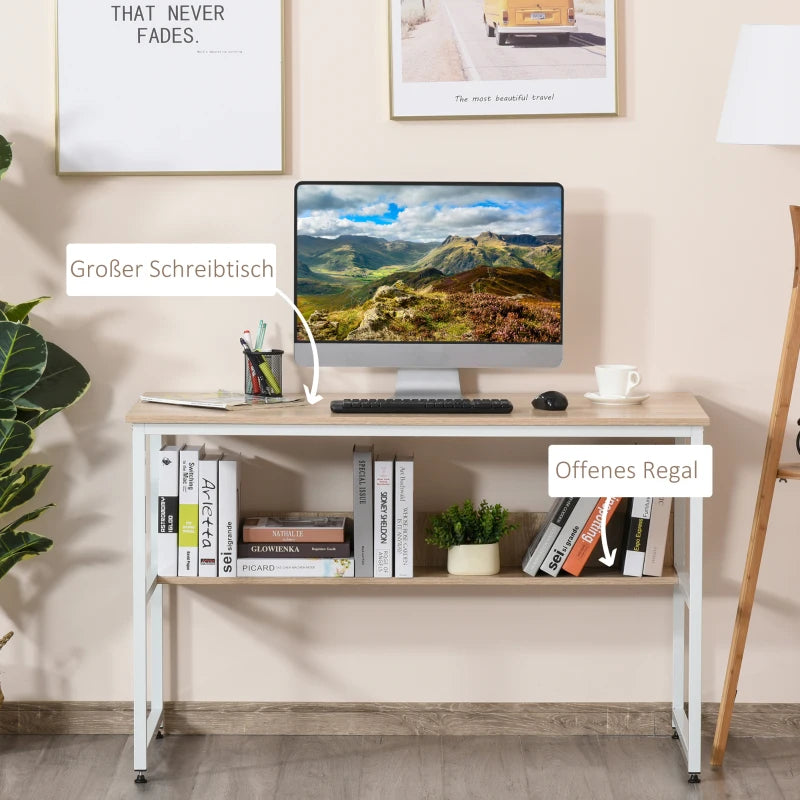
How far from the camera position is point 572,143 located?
2.52m

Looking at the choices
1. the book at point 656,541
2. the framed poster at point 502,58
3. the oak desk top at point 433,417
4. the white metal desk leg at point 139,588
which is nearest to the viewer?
the oak desk top at point 433,417

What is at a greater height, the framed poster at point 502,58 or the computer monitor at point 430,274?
the framed poster at point 502,58

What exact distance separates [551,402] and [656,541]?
44 cm

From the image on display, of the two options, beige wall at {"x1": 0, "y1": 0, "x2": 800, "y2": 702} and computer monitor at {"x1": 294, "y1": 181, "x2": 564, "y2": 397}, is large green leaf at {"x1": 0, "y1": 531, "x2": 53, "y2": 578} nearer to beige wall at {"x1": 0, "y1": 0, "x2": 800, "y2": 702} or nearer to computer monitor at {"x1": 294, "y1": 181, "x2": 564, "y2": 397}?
beige wall at {"x1": 0, "y1": 0, "x2": 800, "y2": 702}

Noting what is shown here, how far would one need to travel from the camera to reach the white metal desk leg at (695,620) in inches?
88.3

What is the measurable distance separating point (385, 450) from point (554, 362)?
0.51 m

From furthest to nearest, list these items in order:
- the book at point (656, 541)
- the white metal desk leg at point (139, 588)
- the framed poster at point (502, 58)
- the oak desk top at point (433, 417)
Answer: the framed poster at point (502, 58) < the book at point (656, 541) < the white metal desk leg at point (139, 588) < the oak desk top at point (433, 417)

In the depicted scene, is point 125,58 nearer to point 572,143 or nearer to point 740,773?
point 572,143

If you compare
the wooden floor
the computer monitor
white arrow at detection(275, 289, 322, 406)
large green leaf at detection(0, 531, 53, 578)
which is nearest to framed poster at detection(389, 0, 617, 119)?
the computer monitor

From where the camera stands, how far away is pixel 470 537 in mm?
2402

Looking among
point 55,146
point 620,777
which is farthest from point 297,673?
point 55,146

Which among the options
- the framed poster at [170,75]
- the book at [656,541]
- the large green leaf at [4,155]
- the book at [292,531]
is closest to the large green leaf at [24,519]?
the book at [292,531]

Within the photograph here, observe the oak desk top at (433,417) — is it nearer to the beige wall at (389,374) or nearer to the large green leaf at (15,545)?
the beige wall at (389,374)

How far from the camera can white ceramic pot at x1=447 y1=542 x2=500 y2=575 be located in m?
2.38
